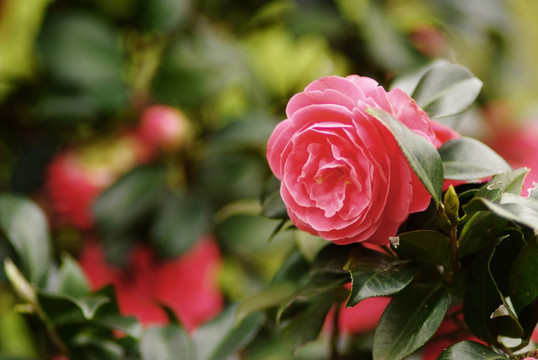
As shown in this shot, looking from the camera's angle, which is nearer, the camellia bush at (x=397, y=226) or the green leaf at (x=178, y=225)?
the camellia bush at (x=397, y=226)

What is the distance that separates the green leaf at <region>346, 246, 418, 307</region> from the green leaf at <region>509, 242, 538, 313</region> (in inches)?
2.4

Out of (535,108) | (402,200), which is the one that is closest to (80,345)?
(402,200)

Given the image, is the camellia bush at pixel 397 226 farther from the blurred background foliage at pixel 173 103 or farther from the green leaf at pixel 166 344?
the blurred background foliage at pixel 173 103

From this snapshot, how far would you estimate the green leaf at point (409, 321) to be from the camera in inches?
13.8

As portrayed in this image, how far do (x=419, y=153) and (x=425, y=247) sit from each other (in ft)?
0.21

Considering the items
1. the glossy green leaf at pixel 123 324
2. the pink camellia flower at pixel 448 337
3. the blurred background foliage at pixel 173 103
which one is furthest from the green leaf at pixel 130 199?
the pink camellia flower at pixel 448 337

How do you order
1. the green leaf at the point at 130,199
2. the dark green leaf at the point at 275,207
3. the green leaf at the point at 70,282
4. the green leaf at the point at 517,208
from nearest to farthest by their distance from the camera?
the green leaf at the point at 517,208 → the dark green leaf at the point at 275,207 → the green leaf at the point at 70,282 → the green leaf at the point at 130,199

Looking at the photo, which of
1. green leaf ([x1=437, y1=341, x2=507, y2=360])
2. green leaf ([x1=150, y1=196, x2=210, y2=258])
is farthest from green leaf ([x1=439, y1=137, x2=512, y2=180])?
green leaf ([x1=150, y1=196, x2=210, y2=258])

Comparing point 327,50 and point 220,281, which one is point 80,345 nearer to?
point 220,281

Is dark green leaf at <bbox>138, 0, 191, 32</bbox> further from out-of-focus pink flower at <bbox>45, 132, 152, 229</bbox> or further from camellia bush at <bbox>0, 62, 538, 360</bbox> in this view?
camellia bush at <bbox>0, 62, 538, 360</bbox>

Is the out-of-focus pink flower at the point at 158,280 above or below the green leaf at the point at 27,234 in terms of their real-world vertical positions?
below

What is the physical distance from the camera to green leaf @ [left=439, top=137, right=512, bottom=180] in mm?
374

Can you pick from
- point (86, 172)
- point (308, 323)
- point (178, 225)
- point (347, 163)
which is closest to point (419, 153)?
point (347, 163)

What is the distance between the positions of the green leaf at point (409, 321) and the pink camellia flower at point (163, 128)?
1.72 ft
